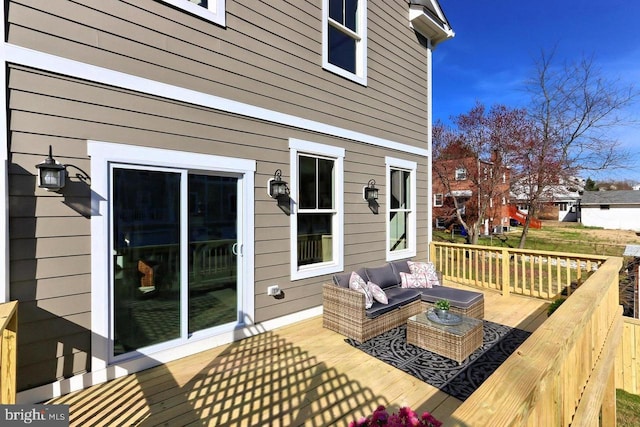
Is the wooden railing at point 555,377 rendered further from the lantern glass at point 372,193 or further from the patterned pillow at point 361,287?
the lantern glass at point 372,193

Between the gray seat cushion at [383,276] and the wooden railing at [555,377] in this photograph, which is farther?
the gray seat cushion at [383,276]

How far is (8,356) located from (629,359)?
22.2 ft

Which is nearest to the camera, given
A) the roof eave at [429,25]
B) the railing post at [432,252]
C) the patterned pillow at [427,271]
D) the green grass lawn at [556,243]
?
the patterned pillow at [427,271]

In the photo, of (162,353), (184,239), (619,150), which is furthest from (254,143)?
(619,150)

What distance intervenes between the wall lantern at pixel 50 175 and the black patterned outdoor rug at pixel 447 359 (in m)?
3.44

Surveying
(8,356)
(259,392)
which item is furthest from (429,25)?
(8,356)

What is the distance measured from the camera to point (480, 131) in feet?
44.0

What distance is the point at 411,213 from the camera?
21.6 feet

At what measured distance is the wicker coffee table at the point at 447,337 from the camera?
10.8ft

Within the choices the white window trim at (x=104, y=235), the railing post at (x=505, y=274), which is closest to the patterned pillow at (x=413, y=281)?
the railing post at (x=505, y=274)

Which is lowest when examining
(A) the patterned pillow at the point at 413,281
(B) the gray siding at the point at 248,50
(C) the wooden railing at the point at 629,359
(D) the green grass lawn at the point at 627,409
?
(D) the green grass lawn at the point at 627,409

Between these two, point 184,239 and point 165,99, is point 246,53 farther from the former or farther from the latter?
point 184,239

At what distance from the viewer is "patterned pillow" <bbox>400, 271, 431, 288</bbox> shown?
4.93m

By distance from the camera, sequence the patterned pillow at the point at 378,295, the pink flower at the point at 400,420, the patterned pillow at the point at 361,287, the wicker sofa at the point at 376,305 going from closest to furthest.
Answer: the pink flower at the point at 400,420 → the wicker sofa at the point at 376,305 → the patterned pillow at the point at 361,287 → the patterned pillow at the point at 378,295
